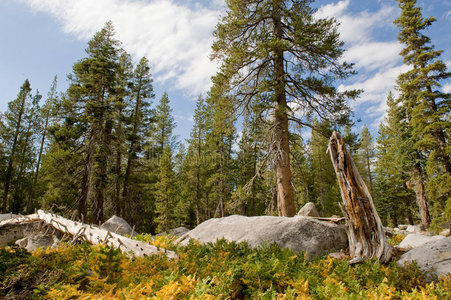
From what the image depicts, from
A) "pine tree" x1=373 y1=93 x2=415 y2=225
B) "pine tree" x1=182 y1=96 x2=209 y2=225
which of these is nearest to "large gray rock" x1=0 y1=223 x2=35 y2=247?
"pine tree" x1=182 y1=96 x2=209 y2=225

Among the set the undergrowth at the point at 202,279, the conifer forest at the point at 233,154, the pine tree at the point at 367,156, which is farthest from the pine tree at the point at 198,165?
the pine tree at the point at 367,156

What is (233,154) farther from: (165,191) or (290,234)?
(290,234)

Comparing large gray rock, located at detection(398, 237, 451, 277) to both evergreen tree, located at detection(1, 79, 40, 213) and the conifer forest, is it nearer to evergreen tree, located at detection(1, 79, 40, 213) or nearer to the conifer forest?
the conifer forest

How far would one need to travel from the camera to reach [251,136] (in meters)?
10.3

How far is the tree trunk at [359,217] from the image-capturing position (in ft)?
16.1

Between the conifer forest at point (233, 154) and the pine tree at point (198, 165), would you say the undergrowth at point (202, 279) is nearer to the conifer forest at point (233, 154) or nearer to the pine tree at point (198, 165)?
the conifer forest at point (233, 154)

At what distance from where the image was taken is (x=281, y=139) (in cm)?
947

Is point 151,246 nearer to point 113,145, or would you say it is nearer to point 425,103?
point 113,145

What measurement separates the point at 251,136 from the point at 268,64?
3089 mm

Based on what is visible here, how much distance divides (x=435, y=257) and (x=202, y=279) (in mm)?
4391

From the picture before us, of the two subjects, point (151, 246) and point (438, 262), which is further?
point (151, 246)

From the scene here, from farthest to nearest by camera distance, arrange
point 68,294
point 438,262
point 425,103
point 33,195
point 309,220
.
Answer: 1. point 33,195
2. point 425,103
3. point 309,220
4. point 438,262
5. point 68,294

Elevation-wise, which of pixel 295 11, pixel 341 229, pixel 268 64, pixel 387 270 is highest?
pixel 295 11

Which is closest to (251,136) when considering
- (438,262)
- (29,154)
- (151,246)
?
(151,246)
